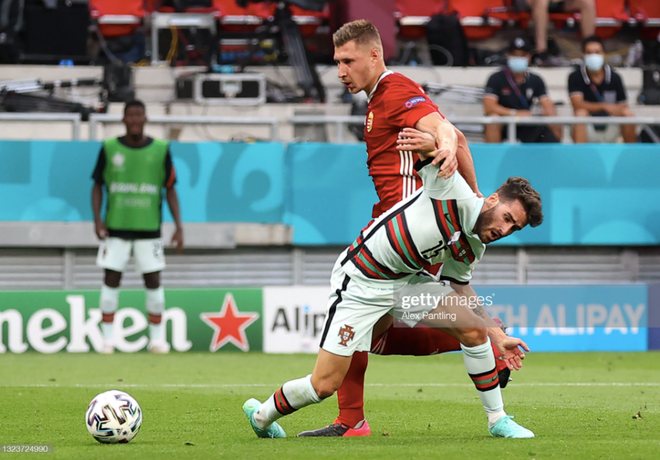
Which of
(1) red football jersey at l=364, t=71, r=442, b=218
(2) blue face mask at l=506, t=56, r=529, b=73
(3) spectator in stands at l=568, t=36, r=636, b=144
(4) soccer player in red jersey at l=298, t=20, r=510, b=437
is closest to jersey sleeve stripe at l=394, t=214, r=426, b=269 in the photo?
(4) soccer player in red jersey at l=298, t=20, r=510, b=437

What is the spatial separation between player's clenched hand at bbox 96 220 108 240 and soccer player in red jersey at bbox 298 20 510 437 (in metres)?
5.44

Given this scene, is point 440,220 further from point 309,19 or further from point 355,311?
point 309,19

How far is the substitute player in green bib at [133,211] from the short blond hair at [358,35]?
535cm

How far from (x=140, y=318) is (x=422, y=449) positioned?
6.78 m

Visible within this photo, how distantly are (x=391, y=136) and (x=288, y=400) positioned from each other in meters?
1.52

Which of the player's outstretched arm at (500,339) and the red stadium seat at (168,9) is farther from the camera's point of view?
the red stadium seat at (168,9)

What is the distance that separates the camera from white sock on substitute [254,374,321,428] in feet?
16.3

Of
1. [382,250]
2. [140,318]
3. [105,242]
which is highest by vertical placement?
[382,250]

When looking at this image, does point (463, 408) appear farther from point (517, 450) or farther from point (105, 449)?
point (105, 449)

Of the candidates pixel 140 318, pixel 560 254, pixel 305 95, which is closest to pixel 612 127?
pixel 560 254

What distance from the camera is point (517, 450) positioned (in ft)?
15.0

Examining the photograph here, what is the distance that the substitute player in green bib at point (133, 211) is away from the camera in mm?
10430

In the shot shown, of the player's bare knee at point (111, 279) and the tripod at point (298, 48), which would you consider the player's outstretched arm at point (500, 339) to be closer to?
the player's bare knee at point (111, 279)

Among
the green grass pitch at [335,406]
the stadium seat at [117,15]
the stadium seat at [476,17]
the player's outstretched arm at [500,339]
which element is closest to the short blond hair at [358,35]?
the player's outstretched arm at [500,339]
